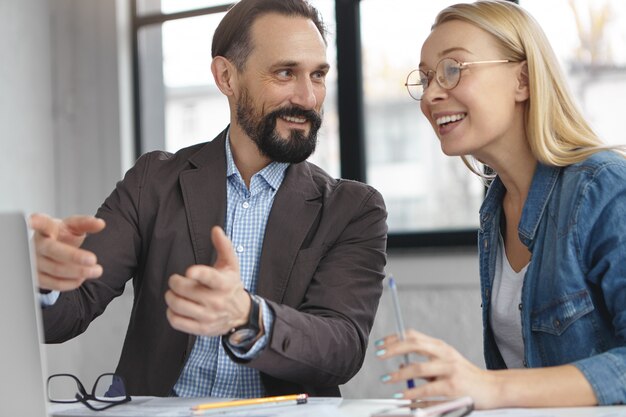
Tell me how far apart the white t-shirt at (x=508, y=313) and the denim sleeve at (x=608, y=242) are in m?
0.21

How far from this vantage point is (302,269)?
1.86 m

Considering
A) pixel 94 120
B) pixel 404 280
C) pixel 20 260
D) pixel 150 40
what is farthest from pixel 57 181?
pixel 20 260

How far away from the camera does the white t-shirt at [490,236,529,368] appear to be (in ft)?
5.55

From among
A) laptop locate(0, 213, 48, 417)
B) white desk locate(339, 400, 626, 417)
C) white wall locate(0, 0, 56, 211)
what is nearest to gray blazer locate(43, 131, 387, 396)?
white desk locate(339, 400, 626, 417)

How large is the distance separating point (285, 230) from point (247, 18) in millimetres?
669

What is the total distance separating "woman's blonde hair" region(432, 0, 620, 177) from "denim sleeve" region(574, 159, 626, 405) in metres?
0.13

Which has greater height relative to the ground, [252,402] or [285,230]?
[285,230]

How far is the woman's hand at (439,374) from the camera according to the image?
1177mm

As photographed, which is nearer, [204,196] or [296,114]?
[204,196]

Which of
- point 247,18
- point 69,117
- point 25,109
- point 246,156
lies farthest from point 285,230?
point 69,117

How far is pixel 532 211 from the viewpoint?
1.61m

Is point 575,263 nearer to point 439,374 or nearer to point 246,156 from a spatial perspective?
point 439,374

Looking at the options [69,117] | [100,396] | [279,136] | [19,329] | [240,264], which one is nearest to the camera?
[19,329]

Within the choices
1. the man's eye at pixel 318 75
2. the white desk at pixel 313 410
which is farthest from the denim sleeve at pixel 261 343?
the man's eye at pixel 318 75
